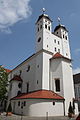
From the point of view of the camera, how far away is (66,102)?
24.5 m

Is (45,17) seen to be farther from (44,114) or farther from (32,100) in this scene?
(44,114)

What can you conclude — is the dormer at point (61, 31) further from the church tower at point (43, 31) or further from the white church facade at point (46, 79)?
the church tower at point (43, 31)

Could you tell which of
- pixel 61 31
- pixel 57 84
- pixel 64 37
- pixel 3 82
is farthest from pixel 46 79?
pixel 61 31

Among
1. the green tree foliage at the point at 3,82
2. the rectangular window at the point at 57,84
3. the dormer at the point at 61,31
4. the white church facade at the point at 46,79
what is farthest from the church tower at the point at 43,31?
the green tree foliage at the point at 3,82

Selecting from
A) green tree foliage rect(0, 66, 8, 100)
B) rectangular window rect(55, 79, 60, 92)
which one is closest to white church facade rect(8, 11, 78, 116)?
rectangular window rect(55, 79, 60, 92)

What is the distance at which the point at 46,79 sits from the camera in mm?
27594

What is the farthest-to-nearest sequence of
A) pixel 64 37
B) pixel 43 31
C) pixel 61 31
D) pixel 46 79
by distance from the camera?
pixel 61 31 → pixel 64 37 → pixel 43 31 → pixel 46 79

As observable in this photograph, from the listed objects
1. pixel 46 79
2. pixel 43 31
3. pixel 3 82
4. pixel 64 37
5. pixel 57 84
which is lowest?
pixel 57 84

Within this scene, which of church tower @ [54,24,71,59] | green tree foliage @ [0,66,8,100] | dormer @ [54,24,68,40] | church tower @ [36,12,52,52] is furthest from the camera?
dormer @ [54,24,68,40]

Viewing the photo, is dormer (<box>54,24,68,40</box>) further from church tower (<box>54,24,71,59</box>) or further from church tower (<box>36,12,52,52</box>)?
church tower (<box>36,12,52,52</box>)

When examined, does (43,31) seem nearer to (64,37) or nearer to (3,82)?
(64,37)

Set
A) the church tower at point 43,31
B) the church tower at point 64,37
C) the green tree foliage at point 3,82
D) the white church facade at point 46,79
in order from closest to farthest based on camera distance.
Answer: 1. the white church facade at point 46,79
2. the green tree foliage at point 3,82
3. the church tower at point 43,31
4. the church tower at point 64,37

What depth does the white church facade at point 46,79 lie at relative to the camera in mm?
22359

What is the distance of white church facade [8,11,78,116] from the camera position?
73.4ft
